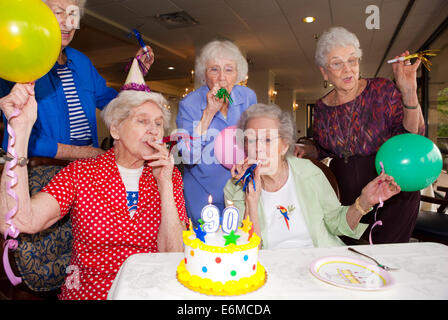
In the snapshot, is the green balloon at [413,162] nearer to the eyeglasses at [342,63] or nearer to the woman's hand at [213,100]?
the eyeglasses at [342,63]

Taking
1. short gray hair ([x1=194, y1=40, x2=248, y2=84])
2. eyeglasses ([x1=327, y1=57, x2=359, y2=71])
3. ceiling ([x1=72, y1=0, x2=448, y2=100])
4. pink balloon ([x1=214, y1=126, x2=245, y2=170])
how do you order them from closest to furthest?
pink balloon ([x1=214, y1=126, x2=245, y2=170]) < eyeglasses ([x1=327, y1=57, x2=359, y2=71]) < short gray hair ([x1=194, y1=40, x2=248, y2=84]) < ceiling ([x1=72, y1=0, x2=448, y2=100])

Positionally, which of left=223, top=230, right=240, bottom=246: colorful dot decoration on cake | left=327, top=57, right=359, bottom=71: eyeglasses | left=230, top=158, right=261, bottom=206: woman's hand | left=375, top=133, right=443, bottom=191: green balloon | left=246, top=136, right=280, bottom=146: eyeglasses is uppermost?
left=327, top=57, right=359, bottom=71: eyeglasses

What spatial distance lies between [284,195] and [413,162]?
2.19ft

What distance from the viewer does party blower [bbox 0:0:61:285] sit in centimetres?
104

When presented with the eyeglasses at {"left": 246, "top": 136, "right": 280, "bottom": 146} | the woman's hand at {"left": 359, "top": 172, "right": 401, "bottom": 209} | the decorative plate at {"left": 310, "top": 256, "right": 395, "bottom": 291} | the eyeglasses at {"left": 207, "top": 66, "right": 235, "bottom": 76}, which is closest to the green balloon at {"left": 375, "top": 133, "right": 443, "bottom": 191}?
the woman's hand at {"left": 359, "top": 172, "right": 401, "bottom": 209}

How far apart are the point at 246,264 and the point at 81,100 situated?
1567 millimetres

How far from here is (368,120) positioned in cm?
200

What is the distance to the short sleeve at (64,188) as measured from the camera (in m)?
1.43

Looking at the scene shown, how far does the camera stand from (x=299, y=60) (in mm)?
8953

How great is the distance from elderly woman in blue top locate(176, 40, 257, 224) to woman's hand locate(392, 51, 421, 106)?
928 mm

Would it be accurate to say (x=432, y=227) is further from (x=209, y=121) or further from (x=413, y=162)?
(x=209, y=121)

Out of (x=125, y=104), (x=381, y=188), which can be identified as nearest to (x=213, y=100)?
(x=125, y=104)

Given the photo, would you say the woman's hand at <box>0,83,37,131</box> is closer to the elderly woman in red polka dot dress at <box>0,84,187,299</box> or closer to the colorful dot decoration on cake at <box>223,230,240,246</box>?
the elderly woman in red polka dot dress at <box>0,84,187,299</box>
